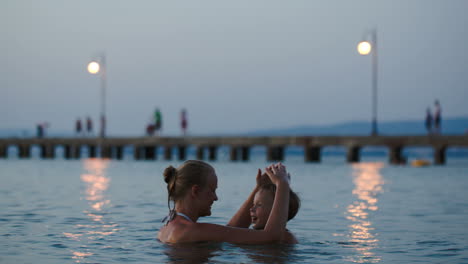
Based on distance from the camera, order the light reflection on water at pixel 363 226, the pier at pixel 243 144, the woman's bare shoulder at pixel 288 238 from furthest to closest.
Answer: the pier at pixel 243 144, the light reflection on water at pixel 363 226, the woman's bare shoulder at pixel 288 238

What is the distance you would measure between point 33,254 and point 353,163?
104 feet

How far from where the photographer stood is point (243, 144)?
4088 cm

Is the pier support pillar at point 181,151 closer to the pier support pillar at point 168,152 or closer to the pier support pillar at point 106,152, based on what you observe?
the pier support pillar at point 168,152

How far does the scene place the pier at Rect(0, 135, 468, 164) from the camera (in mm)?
34463

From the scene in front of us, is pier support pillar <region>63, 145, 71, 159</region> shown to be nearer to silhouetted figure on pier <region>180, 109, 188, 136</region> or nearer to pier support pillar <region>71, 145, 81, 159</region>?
pier support pillar <region>71, 145, 81, 159</region>

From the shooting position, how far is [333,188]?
18031 mm

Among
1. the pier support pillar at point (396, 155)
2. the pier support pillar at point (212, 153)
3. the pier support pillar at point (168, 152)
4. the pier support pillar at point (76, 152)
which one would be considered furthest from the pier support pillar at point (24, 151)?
the pier support pillar at point (396, 155)

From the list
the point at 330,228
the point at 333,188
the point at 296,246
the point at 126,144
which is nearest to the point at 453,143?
the point at 333,188

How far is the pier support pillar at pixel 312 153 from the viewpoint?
38.7 meters

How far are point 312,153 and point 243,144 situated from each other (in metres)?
3.92

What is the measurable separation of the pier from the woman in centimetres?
2811

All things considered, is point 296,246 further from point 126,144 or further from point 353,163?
point 126,144

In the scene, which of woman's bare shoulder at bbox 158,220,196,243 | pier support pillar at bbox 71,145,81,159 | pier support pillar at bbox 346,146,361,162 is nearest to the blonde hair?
woman's bare shoulder at bbox 158,220,196,243

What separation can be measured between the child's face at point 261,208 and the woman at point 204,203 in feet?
0.49
